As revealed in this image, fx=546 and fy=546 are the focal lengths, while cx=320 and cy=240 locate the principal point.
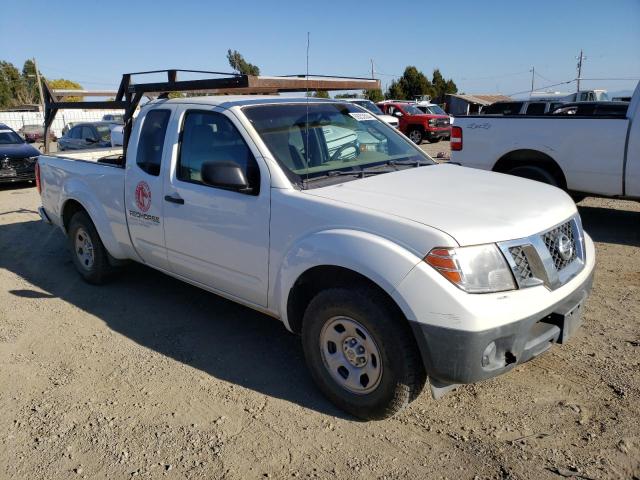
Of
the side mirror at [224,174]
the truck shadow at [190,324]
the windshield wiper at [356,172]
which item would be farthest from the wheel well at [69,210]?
the windshield wiper at [356,172]

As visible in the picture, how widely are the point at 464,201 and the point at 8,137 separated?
47.7ft

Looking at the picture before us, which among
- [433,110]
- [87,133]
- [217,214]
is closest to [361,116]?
[217,214]

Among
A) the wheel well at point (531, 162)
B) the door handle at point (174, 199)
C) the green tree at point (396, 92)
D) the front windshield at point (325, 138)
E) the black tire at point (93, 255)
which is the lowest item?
the black tire at point (93, 255)

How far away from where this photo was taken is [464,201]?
10.4 ft

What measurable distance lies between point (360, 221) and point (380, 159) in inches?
48.3

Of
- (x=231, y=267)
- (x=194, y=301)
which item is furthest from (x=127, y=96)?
(x=231, y=267)

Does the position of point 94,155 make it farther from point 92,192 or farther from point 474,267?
point 474,267

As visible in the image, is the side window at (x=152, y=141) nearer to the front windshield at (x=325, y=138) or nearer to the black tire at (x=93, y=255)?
the front windshield at (x=325, y=138)

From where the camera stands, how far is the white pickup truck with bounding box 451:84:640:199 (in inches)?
259

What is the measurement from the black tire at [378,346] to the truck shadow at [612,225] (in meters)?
4.82

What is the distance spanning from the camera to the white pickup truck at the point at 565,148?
259 inches

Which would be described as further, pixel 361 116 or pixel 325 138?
pixel 361 116

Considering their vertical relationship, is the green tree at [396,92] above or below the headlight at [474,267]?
above

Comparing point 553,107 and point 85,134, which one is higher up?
point 553,107
